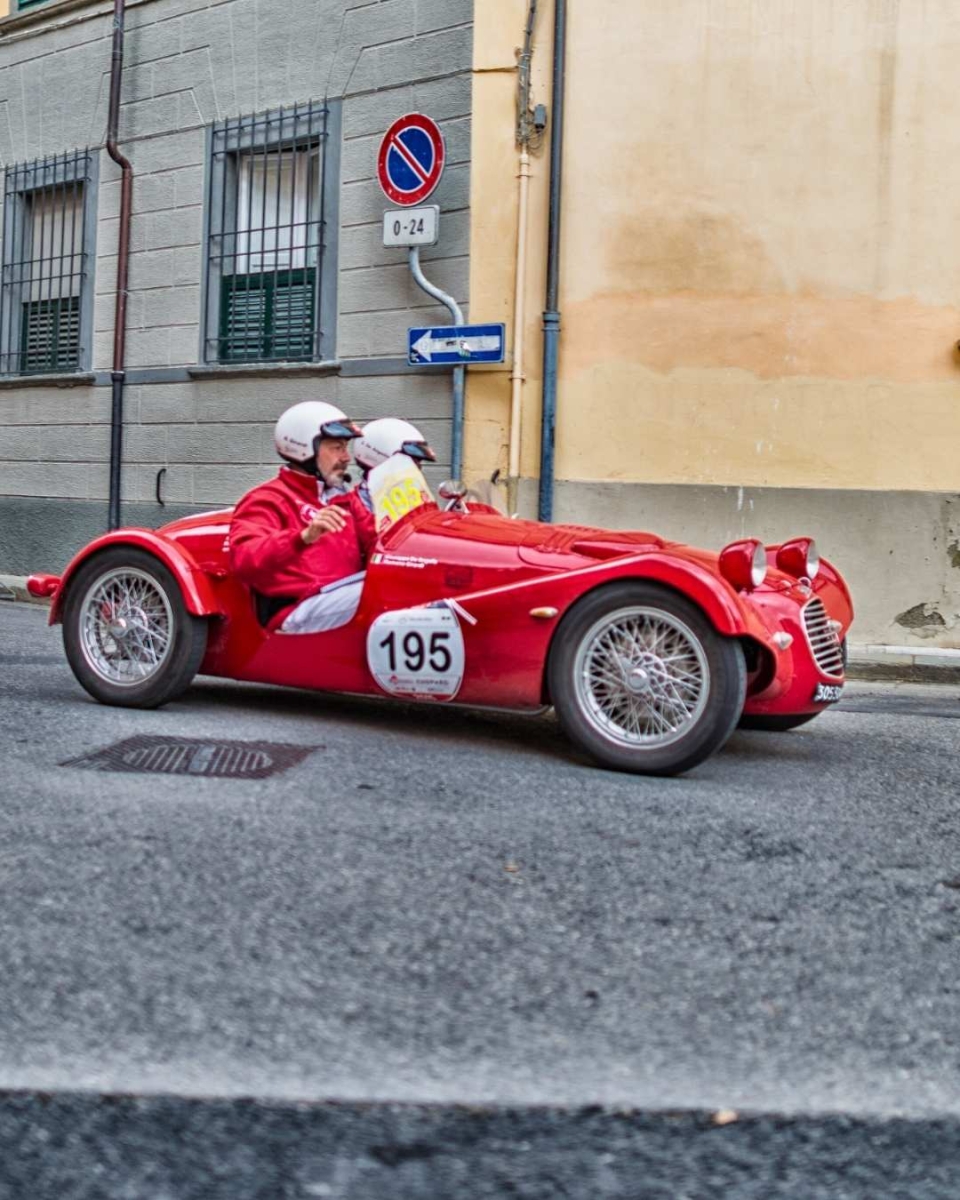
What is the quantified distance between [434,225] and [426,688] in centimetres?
635

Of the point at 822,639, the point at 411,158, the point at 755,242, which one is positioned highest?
the point at 411,158

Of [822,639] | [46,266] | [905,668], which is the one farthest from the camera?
[46,266]

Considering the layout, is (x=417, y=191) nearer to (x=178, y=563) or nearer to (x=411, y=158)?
(x=411, y=158)

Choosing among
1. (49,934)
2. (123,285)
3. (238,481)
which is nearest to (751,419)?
(238,481)

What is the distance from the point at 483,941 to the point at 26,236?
12.5 meters

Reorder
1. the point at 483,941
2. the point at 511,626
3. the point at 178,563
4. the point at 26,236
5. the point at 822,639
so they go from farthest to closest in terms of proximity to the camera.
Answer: the point at 26,236 < the point at 178,563 < the point at 822,639 < the point at 511,626 < the point at 483,941

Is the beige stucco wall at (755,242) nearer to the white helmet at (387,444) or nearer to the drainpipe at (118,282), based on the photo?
the drainpipe at (118,282)

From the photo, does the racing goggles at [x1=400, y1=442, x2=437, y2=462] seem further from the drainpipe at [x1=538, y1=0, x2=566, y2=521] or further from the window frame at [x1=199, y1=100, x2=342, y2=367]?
the window frame at [x1=199, y1=100, x2=342, y2=367]

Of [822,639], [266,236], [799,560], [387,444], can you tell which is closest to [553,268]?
[266,236]

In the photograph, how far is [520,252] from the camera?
10.2 meters

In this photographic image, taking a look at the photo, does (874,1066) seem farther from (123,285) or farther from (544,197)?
(123,285)

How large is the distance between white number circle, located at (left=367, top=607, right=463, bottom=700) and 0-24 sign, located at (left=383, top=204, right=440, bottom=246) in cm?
615

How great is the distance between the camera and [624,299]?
9.99m

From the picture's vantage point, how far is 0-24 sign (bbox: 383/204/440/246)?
10398mm
